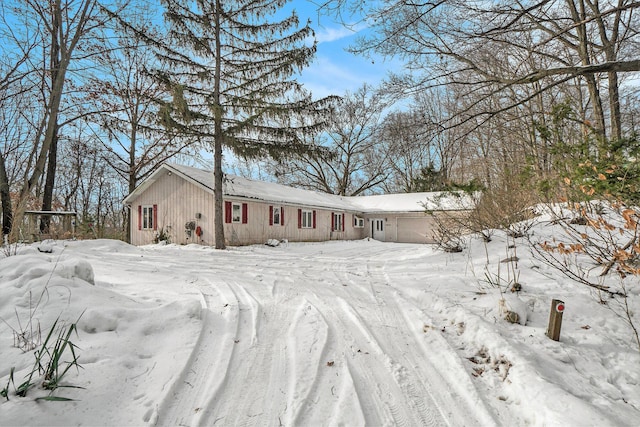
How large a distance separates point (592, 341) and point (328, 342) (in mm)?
2584

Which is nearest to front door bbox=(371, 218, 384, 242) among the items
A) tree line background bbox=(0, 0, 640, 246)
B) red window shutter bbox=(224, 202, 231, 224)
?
tree line background bbox=(0, 0, 640, 246)

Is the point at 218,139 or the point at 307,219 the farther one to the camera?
the point at 307,219

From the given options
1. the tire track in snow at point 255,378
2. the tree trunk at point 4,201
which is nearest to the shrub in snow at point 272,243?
the tree trunk at point 4,201

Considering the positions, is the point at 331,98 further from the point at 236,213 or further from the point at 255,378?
the point at 255,378

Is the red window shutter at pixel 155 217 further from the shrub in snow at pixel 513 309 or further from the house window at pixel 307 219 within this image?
the shrub in snow at pixel 513 309

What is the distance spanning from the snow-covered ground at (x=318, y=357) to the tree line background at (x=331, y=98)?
1651mm

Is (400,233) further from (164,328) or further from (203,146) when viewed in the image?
(164,328)

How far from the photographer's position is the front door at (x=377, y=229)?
2194 centimetres

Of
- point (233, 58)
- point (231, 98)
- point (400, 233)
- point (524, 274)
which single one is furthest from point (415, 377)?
point (400, 233)

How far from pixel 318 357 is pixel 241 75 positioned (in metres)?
11.5

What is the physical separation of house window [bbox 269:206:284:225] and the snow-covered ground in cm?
1067

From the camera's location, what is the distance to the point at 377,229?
2223 centimetres

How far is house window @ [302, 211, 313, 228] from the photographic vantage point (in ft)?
56.2

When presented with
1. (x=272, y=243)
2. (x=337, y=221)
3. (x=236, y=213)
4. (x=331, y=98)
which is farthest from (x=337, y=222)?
(x=331, y=98)
